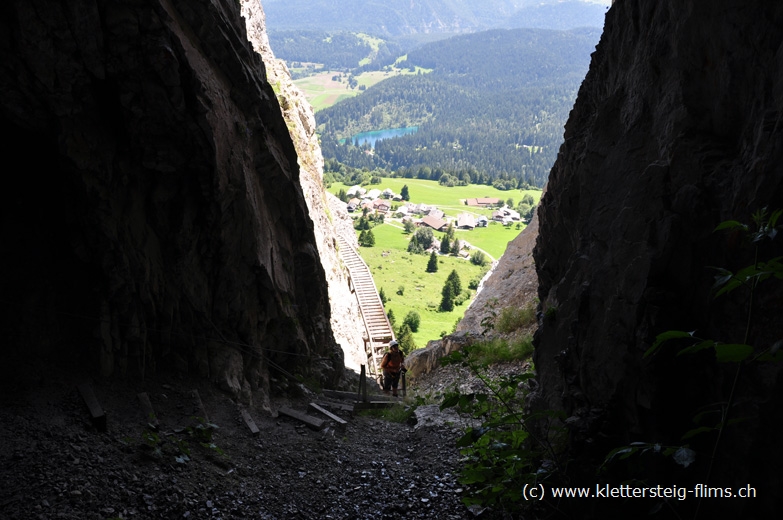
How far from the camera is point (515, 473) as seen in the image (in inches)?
252

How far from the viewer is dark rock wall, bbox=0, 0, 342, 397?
754 cm

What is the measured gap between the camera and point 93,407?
7.56 meters

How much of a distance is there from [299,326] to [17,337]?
6541mm

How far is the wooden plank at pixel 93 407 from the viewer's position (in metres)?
7.38

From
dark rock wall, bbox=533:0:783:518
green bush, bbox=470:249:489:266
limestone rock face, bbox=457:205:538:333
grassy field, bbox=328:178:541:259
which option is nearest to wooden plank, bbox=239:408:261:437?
dark rock wall, bbox=533:0:783:518

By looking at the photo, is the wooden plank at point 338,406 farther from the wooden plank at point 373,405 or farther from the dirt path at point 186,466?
the dirt path at point 186,466

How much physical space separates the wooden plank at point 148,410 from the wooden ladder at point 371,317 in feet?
45.8

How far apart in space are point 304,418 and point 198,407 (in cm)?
224

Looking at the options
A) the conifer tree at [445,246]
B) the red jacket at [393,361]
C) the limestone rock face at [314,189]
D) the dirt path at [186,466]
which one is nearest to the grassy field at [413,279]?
the conifer tree at [445,246]

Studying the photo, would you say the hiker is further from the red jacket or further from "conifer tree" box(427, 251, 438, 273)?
"conifer tree" box(427, 251, 438, 273)

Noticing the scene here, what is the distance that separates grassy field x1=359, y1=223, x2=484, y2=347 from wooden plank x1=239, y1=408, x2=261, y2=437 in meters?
46.7

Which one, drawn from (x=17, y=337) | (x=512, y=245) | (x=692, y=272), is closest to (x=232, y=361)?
(x=17, y=337)

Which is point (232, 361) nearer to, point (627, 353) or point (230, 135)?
point (230, 135)

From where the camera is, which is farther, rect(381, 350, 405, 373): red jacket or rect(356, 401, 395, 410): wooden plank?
rect(381, 350, 405, 373): red jacket
